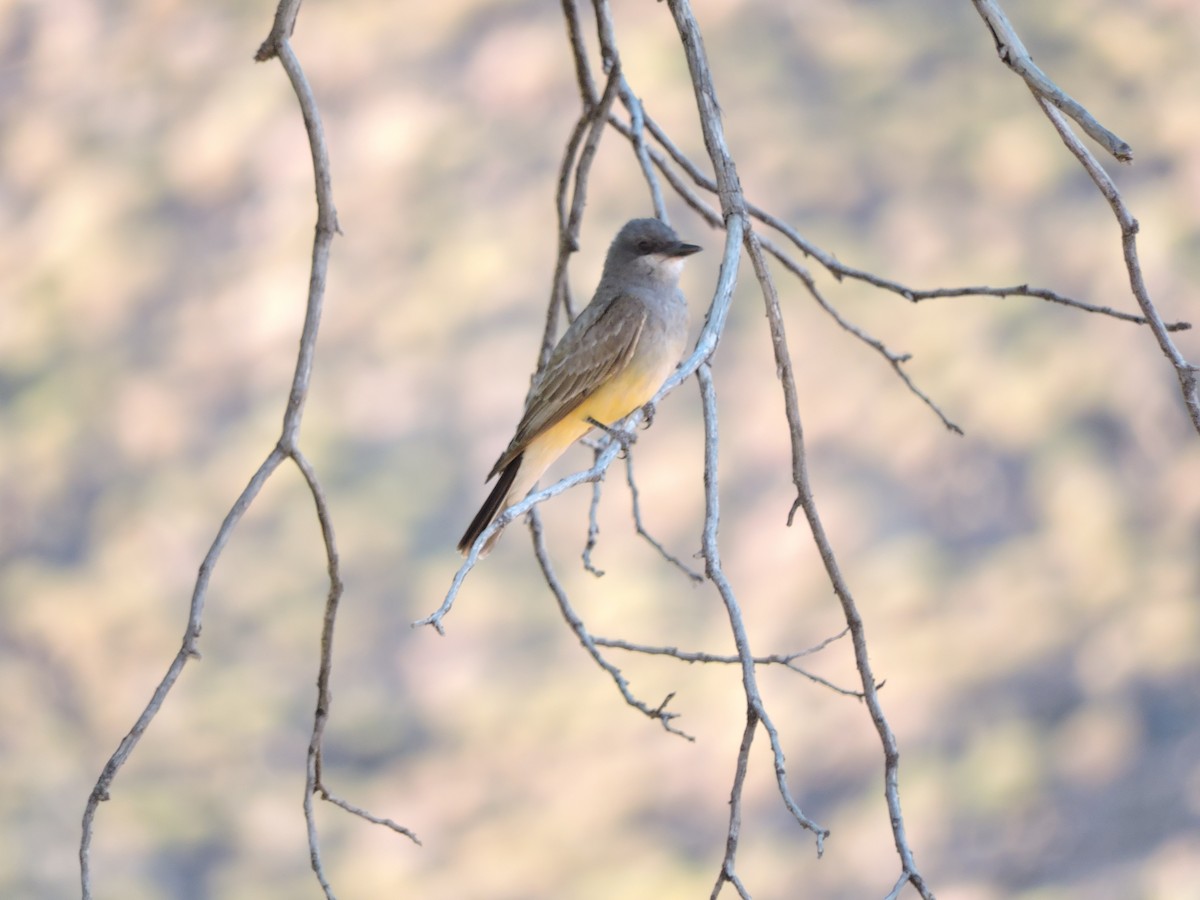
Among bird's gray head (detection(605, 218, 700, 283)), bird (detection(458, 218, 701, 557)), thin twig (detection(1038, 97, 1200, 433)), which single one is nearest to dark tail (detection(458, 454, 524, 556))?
bird (detection(458, 218, 701, 557))

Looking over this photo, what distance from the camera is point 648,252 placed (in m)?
4.68

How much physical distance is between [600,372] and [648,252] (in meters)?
0.54

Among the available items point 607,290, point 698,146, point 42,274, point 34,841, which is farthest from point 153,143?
point 607,290

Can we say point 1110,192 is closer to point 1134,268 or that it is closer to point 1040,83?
point 1134,268

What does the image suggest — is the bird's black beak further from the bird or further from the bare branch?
the bare branch

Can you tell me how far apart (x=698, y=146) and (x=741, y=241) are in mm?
7952

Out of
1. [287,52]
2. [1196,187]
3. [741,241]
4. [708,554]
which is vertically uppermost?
[1196,187]

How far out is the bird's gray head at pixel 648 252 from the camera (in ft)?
15.0

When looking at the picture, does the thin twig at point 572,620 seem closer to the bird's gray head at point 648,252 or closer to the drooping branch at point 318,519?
the drooping branch at point 318,519

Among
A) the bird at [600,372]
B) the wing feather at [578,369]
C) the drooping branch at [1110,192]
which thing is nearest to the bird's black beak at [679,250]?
the bird at [600,372]

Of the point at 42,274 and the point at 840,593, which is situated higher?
the point at 42,274

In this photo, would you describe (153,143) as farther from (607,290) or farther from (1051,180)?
(607,290)

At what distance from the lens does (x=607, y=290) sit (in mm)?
4754

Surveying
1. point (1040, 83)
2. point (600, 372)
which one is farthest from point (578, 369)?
point (1040, 83)
